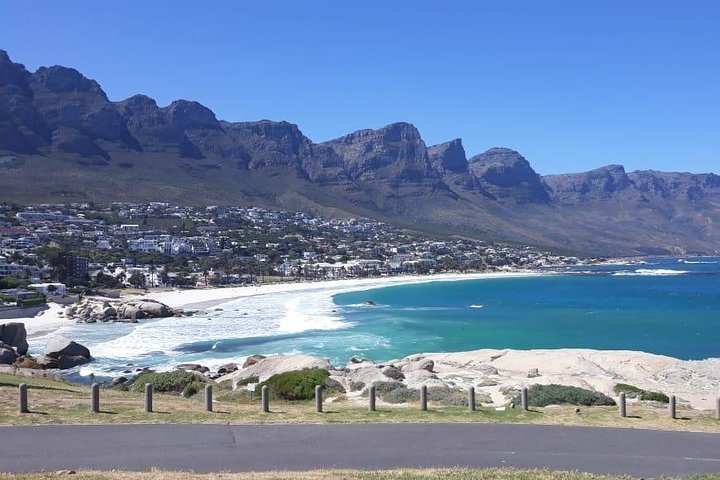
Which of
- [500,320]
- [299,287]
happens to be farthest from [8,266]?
[500,320]

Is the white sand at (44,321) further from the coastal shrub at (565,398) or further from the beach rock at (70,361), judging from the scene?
the coastal shrub at (565,398)

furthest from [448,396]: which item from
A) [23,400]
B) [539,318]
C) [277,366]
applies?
[539,318]

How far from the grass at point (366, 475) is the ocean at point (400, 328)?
29.0 metres

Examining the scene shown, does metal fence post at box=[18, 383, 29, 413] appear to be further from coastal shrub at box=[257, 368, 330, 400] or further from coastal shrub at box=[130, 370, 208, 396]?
coastal shrub at box=[130, 370, 208, 396]

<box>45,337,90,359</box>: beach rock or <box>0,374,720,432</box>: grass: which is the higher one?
<box>0,374,720,432</box>: grass

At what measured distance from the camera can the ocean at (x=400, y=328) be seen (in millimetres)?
48406

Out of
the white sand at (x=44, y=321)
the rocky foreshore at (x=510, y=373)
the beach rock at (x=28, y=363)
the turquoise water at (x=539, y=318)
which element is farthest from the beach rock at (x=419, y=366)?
the white sand at (x=44, y=321)

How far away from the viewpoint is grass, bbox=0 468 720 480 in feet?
35.5

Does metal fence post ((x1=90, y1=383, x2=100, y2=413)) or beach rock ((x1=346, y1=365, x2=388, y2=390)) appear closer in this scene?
Result: metal fence post ((x1=90, y1=383, x2=100, y2=413))

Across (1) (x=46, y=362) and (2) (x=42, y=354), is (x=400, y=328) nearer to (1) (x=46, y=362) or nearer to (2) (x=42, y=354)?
(2) (x=42, y=354)

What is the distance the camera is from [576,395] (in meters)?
20.7

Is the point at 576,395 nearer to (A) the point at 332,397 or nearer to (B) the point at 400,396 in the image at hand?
(B) the point at 400,396

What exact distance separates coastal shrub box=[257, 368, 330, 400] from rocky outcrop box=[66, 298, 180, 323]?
175 feet

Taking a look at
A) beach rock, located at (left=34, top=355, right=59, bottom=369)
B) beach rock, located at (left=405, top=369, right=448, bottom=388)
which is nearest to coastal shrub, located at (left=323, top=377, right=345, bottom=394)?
beach rock, located at (left=405, top=369, right=448, bottom=388)
